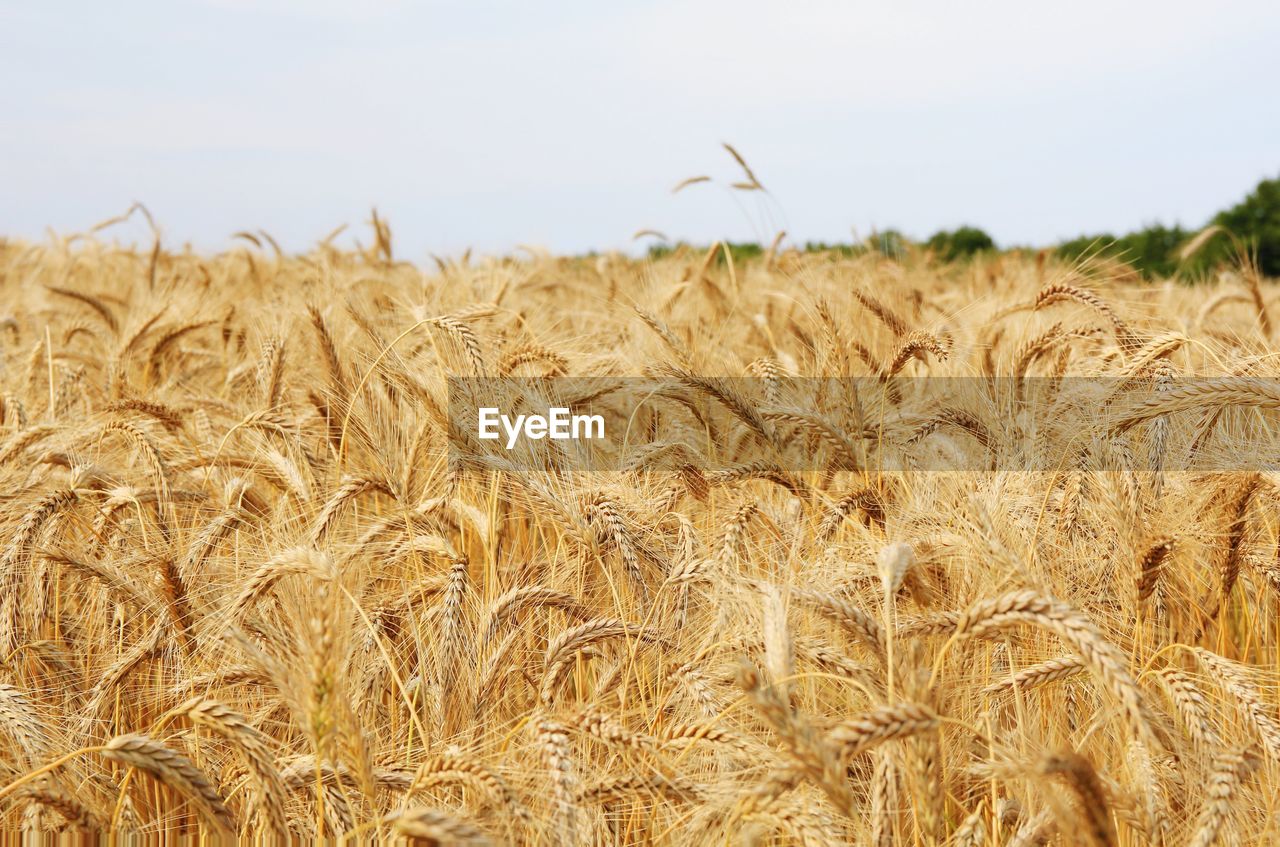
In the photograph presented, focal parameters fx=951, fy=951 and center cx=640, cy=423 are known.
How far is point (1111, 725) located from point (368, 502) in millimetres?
2280

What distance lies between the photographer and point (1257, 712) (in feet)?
5.54

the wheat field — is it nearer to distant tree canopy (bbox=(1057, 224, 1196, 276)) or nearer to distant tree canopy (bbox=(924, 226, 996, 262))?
distant tree canopy (bbox=(1057, 224, 1196, 276))

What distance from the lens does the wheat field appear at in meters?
1.47

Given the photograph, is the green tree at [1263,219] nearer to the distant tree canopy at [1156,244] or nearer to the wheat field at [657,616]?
the distant tree canopy at [1156,244]

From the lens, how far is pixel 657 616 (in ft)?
7.36

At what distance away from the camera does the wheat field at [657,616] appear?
4.82 feet

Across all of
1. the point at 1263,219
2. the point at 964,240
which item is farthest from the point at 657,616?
the point at 1263,219

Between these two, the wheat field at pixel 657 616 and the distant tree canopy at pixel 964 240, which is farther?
the distant tree canopy at pixel 964 240

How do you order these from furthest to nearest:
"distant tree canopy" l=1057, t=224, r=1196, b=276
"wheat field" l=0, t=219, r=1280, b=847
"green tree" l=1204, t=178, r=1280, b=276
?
1. "green tree" l=1204, t=178, r=1280, b=276
2. "distant tree canopy" l=1057, t=224, r=1196, b=276
3. "wheat field" l=0, t=219, r=1280, b=847

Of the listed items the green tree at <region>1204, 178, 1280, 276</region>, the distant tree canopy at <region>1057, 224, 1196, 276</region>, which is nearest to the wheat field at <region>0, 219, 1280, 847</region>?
the distant tree canopy at <region>1057, 224, 1196, 276</region>

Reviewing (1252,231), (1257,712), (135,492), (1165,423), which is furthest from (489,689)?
(1252,231)

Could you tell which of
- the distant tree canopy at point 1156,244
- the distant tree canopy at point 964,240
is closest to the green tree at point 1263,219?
the distant tree canopy at point 1156,244

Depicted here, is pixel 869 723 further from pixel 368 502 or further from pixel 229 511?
pixel 368 502

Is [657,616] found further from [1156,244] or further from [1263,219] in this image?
[1263,219]
